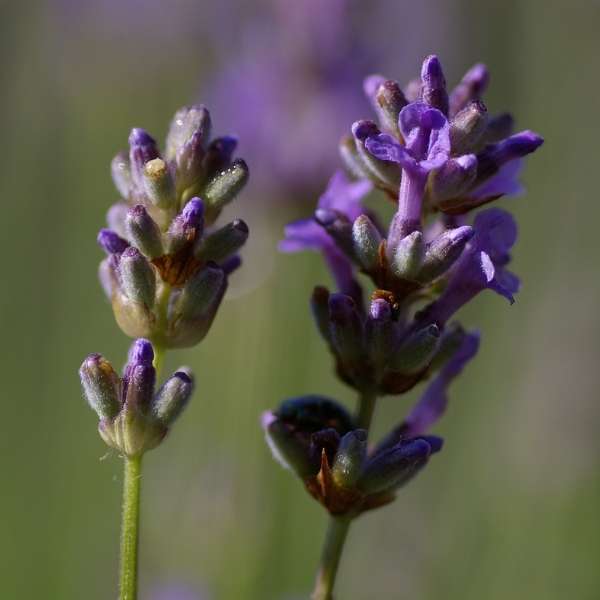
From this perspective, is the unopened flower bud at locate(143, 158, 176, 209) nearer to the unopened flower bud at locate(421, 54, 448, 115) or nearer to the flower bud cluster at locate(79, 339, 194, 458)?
the flower bud cluster at locate(79, 339, 194, 458)

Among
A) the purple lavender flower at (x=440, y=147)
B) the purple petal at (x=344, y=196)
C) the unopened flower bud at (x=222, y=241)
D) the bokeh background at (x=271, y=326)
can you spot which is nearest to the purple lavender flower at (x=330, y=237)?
the purple petal at (x=344, y=196)

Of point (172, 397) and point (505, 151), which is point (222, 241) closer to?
point (172, 397)

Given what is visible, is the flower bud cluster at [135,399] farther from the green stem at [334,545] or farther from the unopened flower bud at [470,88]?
the unopened flower bud at [470,88]

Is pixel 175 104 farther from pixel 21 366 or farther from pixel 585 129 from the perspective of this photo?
pixel 585 129

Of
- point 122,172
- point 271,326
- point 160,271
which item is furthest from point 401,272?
point 271,326

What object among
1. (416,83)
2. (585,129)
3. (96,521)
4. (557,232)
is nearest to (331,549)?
(416,83)

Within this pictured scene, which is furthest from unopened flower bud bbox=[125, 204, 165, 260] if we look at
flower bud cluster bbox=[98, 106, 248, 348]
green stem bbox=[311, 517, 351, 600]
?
green stem bbox=[311, 517, 351, 600]

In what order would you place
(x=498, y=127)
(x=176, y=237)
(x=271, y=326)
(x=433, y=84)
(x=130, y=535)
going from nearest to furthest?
(x=130, y=535) → (x=176, y=237) → (x=433, y=84) → (x=498, y=127) → (x=271, y=326)

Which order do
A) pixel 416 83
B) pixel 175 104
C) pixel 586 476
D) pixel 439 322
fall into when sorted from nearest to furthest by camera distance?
1. pixel 439 322
2. pixel 416 83
3. pixel 586 476
4. pixel 175 104
